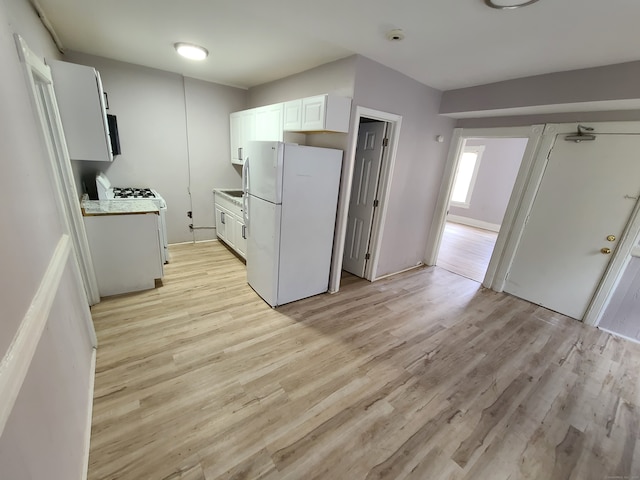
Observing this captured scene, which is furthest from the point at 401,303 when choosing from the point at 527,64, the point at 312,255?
the point at 527,64

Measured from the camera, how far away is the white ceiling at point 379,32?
64.9 inches

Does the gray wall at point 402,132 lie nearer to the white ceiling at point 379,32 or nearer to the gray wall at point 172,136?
the white ceiling at point 379,32

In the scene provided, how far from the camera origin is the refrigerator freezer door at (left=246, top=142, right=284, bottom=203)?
234 centimetres

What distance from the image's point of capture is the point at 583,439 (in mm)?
1677

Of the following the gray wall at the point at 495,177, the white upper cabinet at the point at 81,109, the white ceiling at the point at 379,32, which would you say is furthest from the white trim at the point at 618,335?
the white upper cabinet at the point at 81,109

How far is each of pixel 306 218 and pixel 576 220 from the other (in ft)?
10.0

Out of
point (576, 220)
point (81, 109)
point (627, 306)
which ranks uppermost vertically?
point (81, 109)

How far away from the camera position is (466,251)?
516cm

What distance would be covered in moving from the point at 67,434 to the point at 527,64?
13.2 feet

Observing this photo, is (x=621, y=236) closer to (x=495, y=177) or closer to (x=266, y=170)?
(x=266, y=170)

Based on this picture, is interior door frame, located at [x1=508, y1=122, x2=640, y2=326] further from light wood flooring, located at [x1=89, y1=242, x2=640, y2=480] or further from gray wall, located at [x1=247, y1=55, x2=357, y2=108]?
gray wall, located at [x1=247, y1=55, x2=357, y2=108]

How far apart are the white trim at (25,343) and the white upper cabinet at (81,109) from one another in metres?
1.66

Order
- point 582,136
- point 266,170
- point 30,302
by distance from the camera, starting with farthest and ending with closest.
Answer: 1. point 582,136
2. point 266,170
3. point 30,302

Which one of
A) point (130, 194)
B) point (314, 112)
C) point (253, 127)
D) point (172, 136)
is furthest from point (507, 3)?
point (130, 194)
